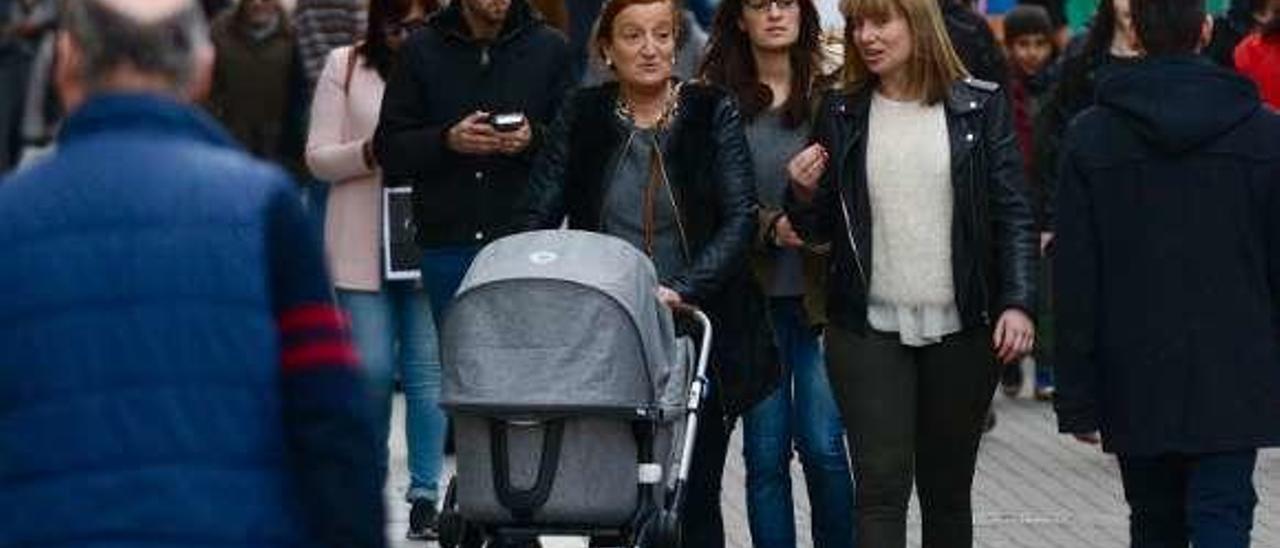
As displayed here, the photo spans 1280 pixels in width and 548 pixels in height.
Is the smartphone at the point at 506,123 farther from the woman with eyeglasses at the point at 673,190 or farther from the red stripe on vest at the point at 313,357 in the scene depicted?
the red stripe on vest at the point at 313,357

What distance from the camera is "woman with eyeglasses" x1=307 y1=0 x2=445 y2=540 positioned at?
11.8 m

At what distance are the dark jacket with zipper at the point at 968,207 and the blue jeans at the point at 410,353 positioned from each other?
2.83 m

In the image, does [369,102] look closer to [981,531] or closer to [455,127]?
[455,127]

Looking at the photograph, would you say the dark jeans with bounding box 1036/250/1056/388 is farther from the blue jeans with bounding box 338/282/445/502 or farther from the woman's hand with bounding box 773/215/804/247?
the woman's hand with bounding box 773/215/804/247

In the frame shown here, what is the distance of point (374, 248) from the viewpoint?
Result: 11.9 meters

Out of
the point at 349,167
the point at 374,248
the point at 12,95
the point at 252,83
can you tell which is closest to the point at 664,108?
the point at 349,167

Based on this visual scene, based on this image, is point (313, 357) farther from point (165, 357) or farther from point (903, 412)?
point (903, 412)

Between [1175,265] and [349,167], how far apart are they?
12.1 ft

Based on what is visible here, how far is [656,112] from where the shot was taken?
9758 millimetres

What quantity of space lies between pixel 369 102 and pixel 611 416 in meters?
3.25

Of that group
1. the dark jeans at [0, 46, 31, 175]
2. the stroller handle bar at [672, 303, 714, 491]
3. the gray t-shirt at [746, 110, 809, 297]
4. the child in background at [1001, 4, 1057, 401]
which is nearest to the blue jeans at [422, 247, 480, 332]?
the gray t-shirt at [746, 110, 809, 297]

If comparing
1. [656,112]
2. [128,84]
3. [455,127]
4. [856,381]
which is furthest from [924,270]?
[128,84]

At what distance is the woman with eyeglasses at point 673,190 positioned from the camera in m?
9.66

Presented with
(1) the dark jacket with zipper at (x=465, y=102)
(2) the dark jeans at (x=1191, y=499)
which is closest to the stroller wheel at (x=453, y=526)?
(2) the dark jeans at (x=1191, y=499)
